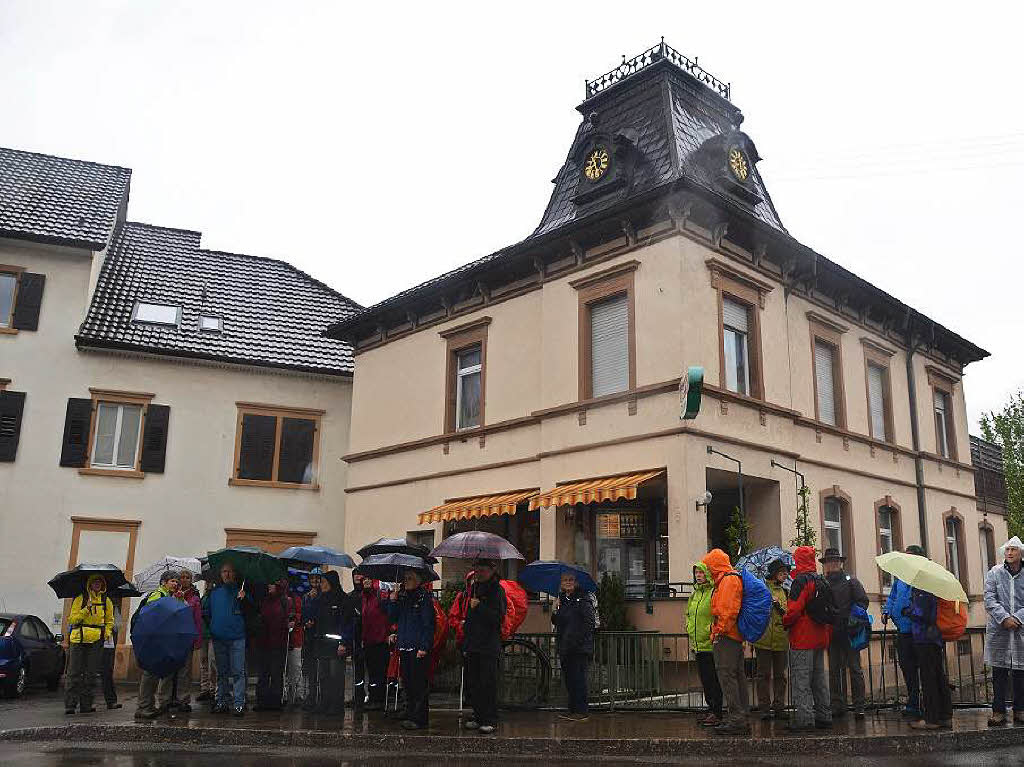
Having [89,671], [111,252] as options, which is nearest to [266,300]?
[111,252]

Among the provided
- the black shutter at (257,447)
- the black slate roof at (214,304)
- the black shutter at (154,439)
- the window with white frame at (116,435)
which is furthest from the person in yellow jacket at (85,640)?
the black slate roof at (214,304)

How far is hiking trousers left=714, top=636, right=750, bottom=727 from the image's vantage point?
34.0 ft

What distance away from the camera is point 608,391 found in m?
17.7

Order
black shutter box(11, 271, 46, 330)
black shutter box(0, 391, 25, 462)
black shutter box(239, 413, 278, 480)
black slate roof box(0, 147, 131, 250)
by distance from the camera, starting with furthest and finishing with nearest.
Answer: black shutter box(239, 413, 278, 480), black slate roof box(0, 147, 131, 250), black shutter box(11, 271, 46, 330), black shutter box(0, 391, 25, 462)

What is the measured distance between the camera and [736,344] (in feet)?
59.4

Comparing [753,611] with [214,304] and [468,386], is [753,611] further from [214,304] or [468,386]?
[214,304]

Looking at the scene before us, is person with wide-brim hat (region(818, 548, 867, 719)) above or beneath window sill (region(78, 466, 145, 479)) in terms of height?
beneath

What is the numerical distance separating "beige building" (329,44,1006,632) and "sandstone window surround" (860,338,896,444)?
6 centimetres

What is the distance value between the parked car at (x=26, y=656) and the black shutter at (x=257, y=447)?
7300 mm

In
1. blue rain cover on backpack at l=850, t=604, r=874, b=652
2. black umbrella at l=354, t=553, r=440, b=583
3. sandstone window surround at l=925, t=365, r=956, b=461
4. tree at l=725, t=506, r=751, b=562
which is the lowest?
blue rain cover on backpack at l=850, t=604, r=874, b=652

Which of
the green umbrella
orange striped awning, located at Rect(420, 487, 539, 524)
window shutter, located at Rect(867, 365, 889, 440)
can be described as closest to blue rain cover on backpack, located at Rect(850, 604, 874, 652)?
orange striped awning, located at Rect(420, 487, 539, 524)

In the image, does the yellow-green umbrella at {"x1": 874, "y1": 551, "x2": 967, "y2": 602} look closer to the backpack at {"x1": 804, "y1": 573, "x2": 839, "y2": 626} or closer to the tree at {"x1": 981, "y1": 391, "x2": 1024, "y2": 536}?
the backpack at {"x1": 804, "y1": 573, "x2": 839, "y2": 626}

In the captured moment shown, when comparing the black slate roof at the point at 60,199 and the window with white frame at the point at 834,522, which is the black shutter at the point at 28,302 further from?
the window with white frame at the point at 834,522

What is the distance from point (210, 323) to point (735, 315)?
14879 mm
